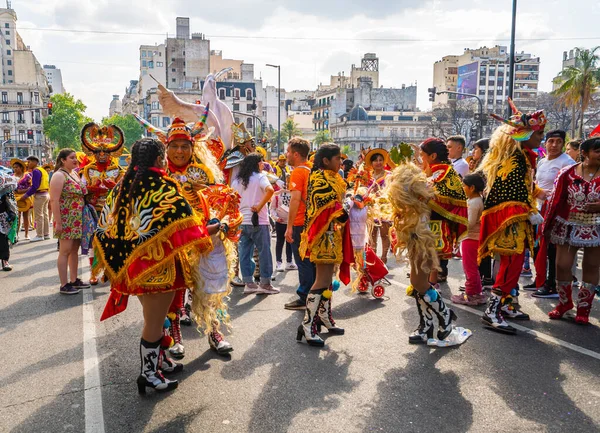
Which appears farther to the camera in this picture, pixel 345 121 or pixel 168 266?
pixel 345 121

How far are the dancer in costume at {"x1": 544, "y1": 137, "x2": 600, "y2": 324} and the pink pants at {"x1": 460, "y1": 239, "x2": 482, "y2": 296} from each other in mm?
976

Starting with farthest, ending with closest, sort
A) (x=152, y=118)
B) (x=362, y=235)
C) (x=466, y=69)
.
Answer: (x=466, y=69) < (x=152, y=118) < (x=362, y=235)

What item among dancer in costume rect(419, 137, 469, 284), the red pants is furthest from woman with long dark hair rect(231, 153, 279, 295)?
the red pants

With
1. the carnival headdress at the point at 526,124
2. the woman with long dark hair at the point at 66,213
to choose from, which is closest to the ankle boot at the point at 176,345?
the woman with long dark hair at the point at 66,213

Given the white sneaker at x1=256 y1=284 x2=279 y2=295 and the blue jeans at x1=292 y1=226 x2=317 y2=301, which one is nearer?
the blue jeans at x1=292 y1=226 x2=317 y2=301

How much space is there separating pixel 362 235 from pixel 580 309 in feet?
8.58

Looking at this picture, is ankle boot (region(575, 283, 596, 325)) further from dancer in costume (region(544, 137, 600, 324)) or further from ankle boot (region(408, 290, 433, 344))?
ankle boot (region(408, 290, 433, 344))

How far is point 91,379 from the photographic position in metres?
4.38

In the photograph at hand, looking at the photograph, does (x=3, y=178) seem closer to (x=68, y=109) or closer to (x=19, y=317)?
(x=19, y=317)

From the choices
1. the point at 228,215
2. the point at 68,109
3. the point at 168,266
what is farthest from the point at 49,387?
the point at 68,109

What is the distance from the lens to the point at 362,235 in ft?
20.0

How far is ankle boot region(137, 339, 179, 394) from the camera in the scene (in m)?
4.02

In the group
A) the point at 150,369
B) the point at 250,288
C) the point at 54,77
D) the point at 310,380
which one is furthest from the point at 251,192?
the point at 54,77

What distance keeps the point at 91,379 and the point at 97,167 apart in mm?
4392
